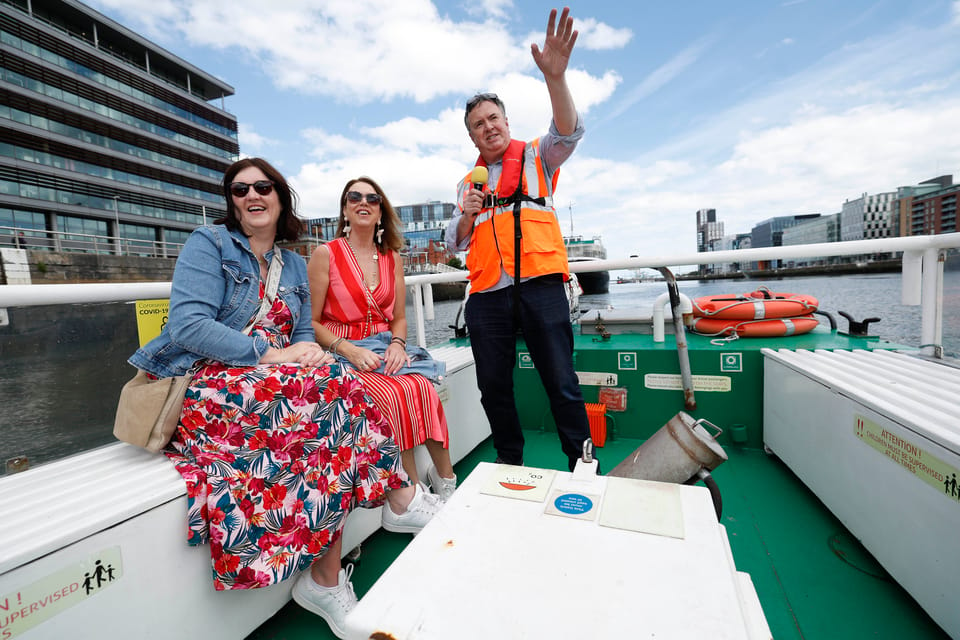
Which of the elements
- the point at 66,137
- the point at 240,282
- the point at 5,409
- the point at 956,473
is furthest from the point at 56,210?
the point at 956,473

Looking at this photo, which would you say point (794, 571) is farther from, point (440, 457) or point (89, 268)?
point (89, 268)

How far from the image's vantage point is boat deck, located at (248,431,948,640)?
1.10 m

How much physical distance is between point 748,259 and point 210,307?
2.28 m

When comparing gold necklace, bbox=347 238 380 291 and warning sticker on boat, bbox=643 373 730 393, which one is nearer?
gold necklace, bbox=347 238 380 291

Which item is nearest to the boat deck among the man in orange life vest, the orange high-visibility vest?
the man in orange life vest

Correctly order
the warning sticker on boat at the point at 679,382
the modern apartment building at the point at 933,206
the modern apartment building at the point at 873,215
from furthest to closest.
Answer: the modern apartment building at the point at 873,215 < the modern apartment building at the point at 933,206 < the warning sticker on boat at the point at 679,382

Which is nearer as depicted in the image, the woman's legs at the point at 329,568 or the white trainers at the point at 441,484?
the woman's legs at the point at 329,568

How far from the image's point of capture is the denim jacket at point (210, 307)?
3.79ft

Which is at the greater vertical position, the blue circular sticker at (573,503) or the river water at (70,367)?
the blue circular sticker at (573,503)

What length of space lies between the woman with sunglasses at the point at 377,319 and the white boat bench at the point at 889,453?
4.34 feet

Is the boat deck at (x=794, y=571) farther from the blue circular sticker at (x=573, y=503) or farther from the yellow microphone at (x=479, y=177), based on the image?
the yellow microphone at (x=479, y=177)

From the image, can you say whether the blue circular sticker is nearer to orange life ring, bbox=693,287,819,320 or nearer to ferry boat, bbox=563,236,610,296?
orange life ring, bbox=693,287,819,320

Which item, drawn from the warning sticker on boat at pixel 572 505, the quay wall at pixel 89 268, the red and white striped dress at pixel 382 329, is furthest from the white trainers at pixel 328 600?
the quay wall at pixel 89 268

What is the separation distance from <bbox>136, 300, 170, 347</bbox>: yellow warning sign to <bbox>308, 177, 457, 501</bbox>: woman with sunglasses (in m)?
0.49
